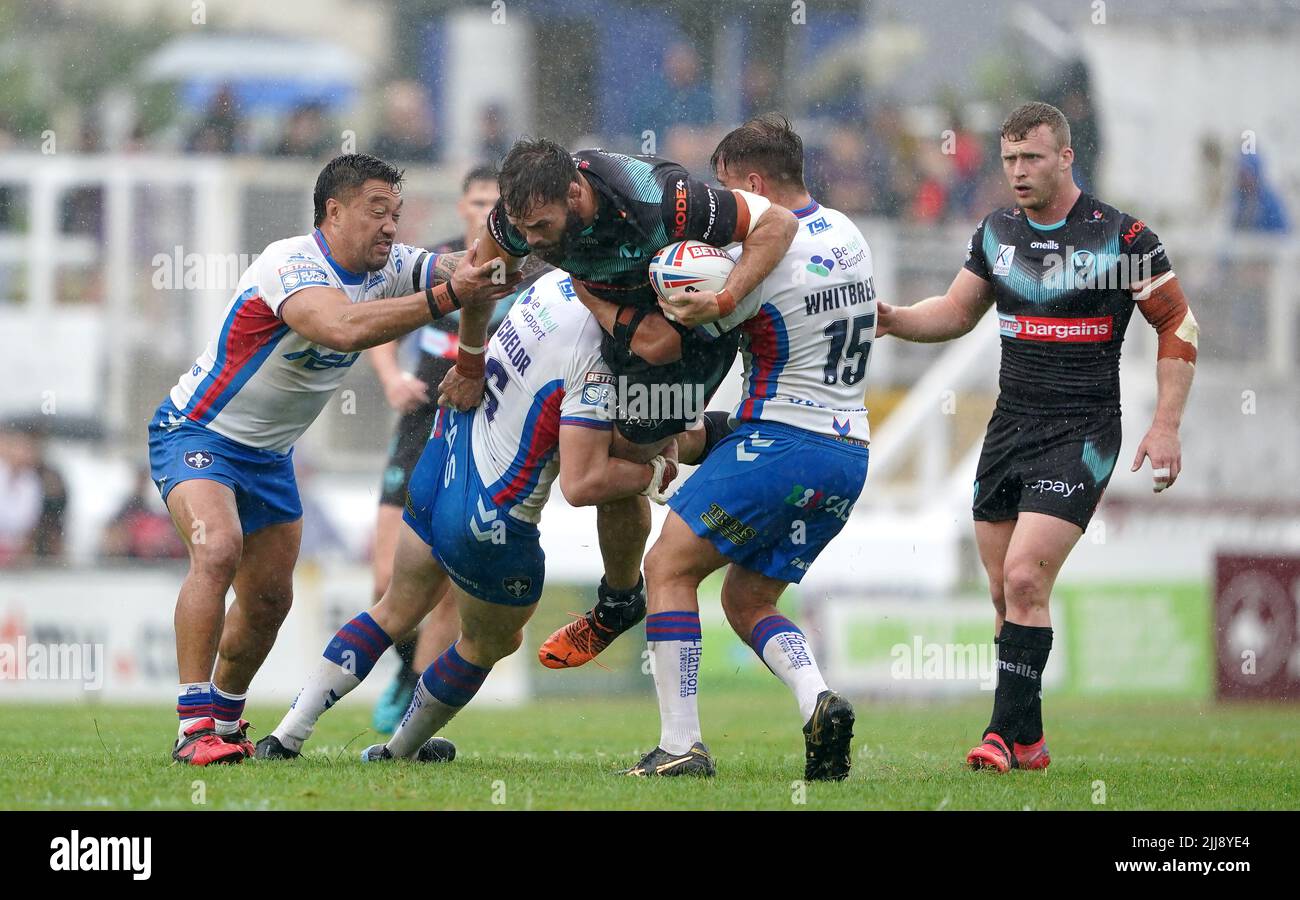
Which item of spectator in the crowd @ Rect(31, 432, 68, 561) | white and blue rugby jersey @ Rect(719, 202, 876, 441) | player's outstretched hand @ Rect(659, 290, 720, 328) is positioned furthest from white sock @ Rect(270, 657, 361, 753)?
spectator in the crowd @ Rect(31, 432, 68, 561)

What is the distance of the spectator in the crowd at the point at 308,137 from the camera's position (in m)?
15.2

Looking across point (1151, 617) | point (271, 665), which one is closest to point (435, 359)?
point (271, 665)

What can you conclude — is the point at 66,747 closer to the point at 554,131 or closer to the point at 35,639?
the point at 35,639

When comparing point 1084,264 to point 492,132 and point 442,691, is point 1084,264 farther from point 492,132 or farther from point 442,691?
point 492,132

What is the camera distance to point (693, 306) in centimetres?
600

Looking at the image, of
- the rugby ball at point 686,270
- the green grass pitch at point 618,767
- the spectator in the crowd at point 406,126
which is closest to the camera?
the green grass pitch at point 618,767

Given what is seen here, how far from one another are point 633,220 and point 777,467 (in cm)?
106

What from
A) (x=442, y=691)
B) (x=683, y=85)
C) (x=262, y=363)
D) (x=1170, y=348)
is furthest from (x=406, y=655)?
(x=683, y=85)

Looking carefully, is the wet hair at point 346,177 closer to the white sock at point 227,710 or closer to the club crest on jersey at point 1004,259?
the white sock at point 227,710

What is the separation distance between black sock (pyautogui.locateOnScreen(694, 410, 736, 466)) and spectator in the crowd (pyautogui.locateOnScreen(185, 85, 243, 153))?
9761mm

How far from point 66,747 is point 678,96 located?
850 centimetres

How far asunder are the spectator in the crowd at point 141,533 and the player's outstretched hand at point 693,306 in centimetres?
830

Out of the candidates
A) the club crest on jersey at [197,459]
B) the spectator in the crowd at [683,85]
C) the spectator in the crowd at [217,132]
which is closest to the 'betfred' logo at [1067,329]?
the club crest on jersey at [197,459]
